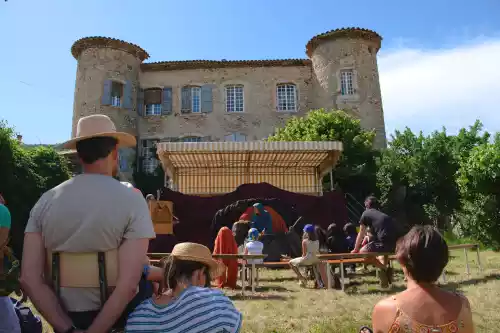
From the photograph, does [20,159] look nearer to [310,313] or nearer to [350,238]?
[350,238]

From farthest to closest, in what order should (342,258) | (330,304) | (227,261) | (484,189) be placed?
1. (484,189)
2. (227,261)
3. (342,258)
4. (330,304)

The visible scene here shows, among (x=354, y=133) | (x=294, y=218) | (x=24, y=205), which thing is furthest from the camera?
(x=354, y=133)

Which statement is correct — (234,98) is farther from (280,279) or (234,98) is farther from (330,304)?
(330,304)

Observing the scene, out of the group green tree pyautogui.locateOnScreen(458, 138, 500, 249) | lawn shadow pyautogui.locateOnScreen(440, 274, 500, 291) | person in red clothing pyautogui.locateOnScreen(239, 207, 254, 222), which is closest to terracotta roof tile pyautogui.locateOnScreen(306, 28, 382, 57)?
green tree pyautogui.locateOnScreen(458, 138, 500, 249)

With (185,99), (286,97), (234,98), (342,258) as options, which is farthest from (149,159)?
(342,258)

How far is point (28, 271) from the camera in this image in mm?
2004

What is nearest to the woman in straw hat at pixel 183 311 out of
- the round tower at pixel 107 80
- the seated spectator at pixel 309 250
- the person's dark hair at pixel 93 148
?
the person's dark hair at pixel 93 148

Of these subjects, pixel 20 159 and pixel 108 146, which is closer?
pixel 108 146

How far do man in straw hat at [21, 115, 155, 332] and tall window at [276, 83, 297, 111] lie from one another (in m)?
23.9

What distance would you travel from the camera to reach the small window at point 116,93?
Result: 24.7 metres

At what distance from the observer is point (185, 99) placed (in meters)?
25.7

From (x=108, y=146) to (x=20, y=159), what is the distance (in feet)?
52.1

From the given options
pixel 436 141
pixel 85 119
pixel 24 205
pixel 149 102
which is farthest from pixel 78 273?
pixel 149 102

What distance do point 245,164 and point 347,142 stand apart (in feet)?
23.0
